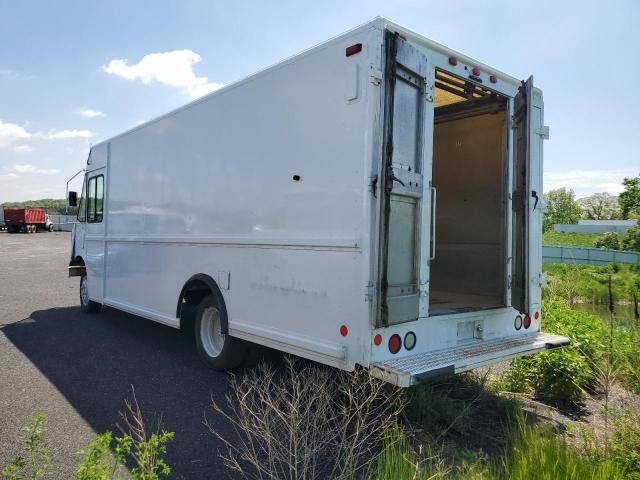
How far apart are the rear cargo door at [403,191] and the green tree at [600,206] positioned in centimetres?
8168

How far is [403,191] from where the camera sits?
12.5 feet

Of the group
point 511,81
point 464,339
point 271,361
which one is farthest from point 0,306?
point 511,81

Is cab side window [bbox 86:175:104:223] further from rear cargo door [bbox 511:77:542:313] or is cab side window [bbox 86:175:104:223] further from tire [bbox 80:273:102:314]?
rear cargo door [bbox 511:77:542:313]

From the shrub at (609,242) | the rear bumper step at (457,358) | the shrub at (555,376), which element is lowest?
the shrub at (555,376)

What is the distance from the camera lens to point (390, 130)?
373cm

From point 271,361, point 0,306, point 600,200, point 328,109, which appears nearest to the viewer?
point 328,109

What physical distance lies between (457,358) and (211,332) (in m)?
2.98

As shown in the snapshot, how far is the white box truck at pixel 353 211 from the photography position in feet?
12.3

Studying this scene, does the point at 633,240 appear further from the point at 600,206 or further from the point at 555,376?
the point at 600,206

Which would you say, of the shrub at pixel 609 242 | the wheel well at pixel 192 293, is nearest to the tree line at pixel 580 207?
the shrub at pixel 609 242

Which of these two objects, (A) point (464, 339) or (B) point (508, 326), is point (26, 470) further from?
(B) point (508, 326)

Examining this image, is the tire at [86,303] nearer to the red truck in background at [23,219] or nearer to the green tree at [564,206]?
the red truck in background at [23,219]

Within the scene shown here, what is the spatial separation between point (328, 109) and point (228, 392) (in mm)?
2975

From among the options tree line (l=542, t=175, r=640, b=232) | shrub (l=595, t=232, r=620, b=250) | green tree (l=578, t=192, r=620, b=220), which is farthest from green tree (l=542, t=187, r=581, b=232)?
shrub (l=595, t=232, r=620, b=250)
